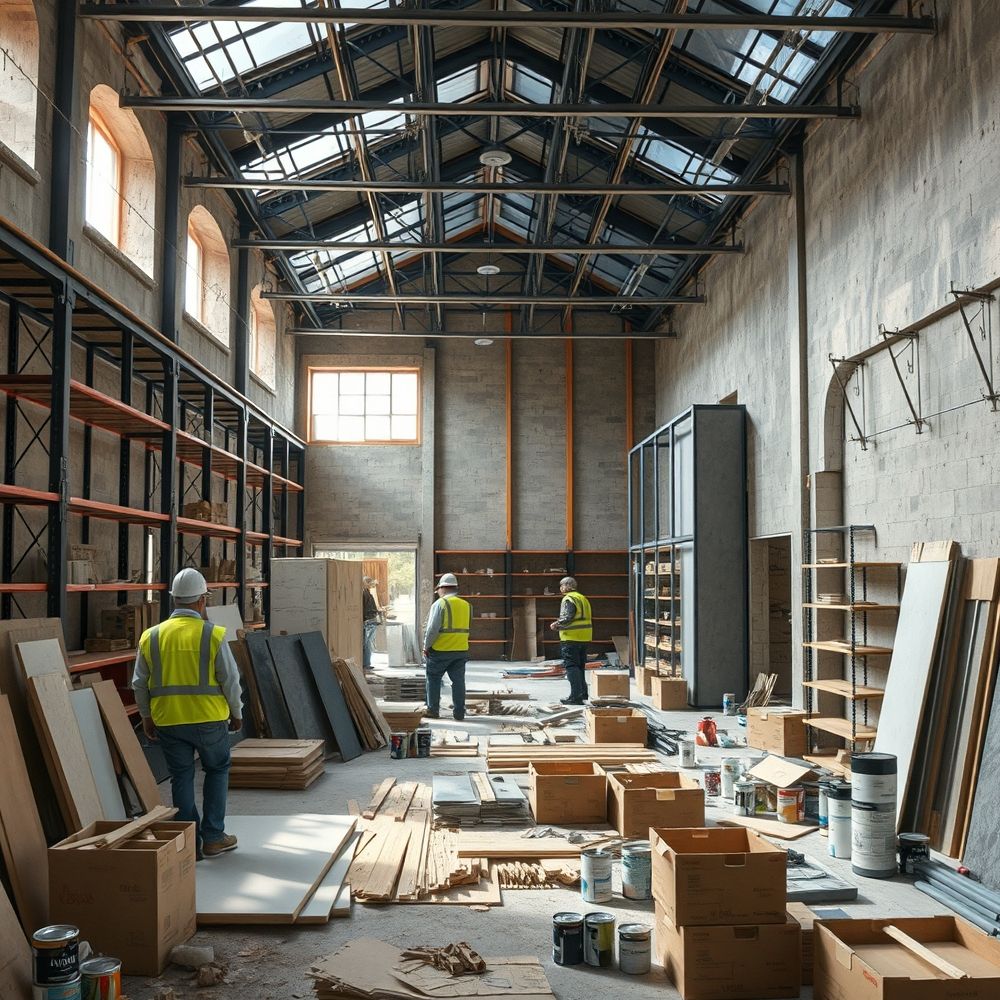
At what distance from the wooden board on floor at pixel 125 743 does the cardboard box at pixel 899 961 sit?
465cm

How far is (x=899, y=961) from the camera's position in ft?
14.0

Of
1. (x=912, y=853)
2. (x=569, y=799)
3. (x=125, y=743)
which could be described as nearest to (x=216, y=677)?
(x=125, y=743)

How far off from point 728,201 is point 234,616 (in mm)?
9342

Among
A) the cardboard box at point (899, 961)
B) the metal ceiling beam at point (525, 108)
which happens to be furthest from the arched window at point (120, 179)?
the cardboard box at point (899, 961)

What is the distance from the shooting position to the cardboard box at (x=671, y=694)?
1439 cm

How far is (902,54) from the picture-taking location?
952 centimetres

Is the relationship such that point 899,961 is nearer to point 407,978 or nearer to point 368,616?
point 407,978

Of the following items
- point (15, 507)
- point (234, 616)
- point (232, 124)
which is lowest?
point (234, 616)

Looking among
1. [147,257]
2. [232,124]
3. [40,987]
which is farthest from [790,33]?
[40,987]

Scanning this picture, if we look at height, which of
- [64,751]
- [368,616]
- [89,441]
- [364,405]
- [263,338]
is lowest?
[64,751]

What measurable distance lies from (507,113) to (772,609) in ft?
30.6

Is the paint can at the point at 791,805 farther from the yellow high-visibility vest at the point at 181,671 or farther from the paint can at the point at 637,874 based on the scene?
the yellow high-visibility vest at the point at 181,671

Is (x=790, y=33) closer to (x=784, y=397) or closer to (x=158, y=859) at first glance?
(x=784, y=397)

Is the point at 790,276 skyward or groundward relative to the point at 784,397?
skyward
